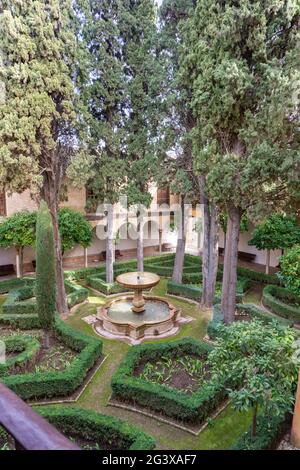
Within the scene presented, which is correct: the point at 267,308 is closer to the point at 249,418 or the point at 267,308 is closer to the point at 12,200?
the point at 249,418

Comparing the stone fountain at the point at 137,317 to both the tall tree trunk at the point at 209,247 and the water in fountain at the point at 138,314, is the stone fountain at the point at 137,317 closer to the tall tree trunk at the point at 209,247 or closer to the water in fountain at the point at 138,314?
the water in fountain at the point at 138,314

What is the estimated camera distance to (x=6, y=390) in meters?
1.42

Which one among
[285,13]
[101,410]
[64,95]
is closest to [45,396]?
[101,410]

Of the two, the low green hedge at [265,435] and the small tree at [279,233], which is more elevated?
the small tree at [279,233]

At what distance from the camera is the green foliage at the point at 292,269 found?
448 inches

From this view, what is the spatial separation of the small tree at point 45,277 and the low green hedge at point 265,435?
6563mm

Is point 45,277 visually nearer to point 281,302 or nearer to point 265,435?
point 265,435

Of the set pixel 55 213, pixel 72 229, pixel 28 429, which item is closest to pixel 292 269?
pixel 55 213

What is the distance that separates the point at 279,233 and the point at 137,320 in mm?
8094

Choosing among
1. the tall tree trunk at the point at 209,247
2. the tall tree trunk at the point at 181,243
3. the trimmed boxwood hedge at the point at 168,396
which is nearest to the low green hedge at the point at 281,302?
the tall tree trunk at the point at 209,247

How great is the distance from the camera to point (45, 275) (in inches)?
413

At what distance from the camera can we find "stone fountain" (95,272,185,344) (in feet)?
38.2

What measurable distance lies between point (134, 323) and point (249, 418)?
5110 millimetres

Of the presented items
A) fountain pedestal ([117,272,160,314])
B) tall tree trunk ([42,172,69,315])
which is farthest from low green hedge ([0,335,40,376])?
fountain pedestal ([117,272,160,314])
